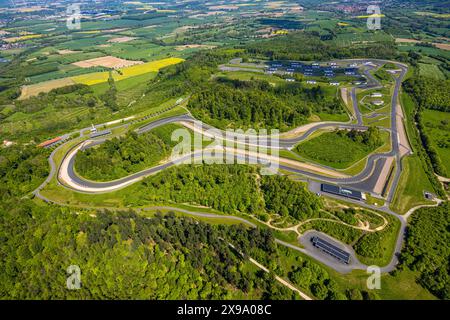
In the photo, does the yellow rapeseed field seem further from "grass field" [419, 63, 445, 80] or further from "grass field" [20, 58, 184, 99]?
"grass field" [419, 63, 445, 80]

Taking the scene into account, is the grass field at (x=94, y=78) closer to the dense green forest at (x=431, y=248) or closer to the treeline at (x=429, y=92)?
the treeline at (x=429, y=92)

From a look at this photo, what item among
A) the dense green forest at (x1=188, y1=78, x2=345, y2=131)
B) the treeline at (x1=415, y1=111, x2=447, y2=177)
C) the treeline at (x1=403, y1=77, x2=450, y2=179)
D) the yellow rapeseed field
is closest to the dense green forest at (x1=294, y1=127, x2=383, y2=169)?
the dense green forest at (x1=188, y1=78, x2=345, y2=131)

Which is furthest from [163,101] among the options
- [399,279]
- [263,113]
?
[399,279]

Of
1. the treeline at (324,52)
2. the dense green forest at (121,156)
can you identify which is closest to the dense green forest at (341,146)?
the dense green forest at (121,156)

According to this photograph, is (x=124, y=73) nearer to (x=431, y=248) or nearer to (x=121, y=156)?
(x=121, y=156)

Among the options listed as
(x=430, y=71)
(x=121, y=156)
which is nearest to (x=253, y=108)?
(x=121, y=156)

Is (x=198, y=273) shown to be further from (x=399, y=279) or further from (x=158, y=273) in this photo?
(x=399, y=279)
